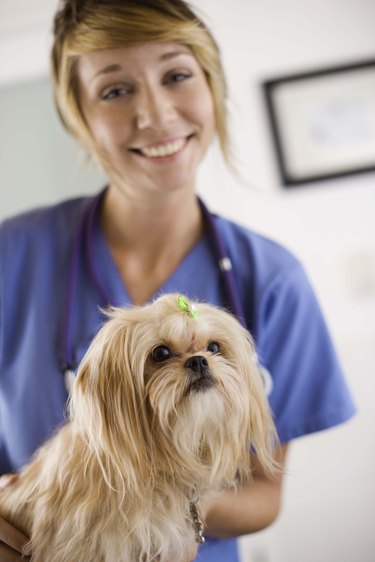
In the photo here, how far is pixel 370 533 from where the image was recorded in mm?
1825

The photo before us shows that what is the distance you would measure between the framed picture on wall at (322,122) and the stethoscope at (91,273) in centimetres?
90

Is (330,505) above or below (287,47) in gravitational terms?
below

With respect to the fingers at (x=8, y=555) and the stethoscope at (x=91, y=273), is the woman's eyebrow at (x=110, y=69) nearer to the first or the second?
the stethoscope at (x=91, y=273)

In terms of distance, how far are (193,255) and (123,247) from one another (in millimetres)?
144

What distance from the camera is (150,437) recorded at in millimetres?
762

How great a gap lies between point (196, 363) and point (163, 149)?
41 centimetres

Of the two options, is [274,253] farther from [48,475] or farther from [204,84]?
[48,475]

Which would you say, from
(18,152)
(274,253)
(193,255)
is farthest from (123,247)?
(18,152)

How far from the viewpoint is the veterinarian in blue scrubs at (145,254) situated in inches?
37.7

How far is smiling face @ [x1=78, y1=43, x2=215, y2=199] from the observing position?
0.94 metres

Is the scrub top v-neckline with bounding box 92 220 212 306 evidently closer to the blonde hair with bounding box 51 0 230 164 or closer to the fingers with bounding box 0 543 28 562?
the blonde hair with bounding box 51 0 230 164

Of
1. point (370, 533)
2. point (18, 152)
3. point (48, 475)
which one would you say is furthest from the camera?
point (18, 152)

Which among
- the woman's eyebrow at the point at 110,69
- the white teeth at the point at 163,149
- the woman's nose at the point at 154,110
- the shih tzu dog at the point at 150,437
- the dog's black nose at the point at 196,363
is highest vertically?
the woman's eyebrow at the point at 110,69

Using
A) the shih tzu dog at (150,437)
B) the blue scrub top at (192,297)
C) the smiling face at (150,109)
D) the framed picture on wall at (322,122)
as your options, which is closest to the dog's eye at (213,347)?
the shih tzu dog at (150,437)
